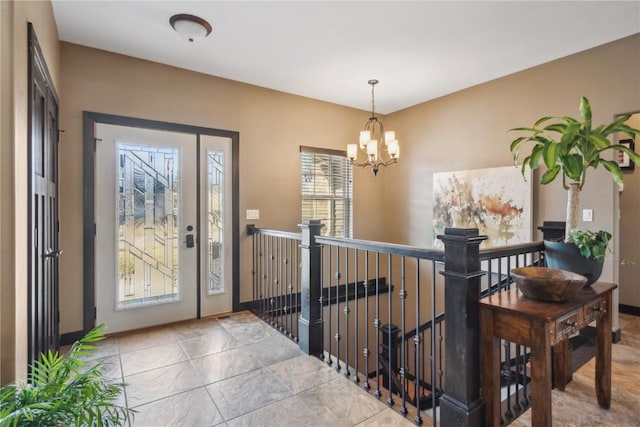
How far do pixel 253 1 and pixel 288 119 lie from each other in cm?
191

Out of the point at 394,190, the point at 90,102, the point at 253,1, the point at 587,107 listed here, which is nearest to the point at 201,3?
the point at 253,1

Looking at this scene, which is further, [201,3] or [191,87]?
[191,87]

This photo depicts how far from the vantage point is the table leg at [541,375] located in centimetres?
151

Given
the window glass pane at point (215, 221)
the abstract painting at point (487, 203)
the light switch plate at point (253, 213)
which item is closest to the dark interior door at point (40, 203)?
the window glass pane at point (215, 221)

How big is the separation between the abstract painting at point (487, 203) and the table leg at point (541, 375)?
2.39m

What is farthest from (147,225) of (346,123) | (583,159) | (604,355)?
(604,355)

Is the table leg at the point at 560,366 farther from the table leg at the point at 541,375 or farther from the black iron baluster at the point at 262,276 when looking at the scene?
the black iron baluster at the point at 262,276

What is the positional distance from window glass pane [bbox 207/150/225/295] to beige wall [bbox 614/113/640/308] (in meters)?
4.69

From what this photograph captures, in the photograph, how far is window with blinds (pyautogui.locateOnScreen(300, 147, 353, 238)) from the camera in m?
4.55

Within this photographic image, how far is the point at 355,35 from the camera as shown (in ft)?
9.62

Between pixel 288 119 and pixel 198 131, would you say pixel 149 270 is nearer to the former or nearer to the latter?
pixel 198 131

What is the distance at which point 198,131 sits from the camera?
3666mm

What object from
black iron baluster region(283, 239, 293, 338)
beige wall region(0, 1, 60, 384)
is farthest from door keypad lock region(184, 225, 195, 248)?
beige wall region(0, 1, 60, 384)

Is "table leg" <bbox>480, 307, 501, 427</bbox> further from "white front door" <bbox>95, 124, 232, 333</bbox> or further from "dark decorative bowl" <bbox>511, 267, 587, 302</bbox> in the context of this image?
"white front door" <bbox>95, 124, 232, 333</bbox>
